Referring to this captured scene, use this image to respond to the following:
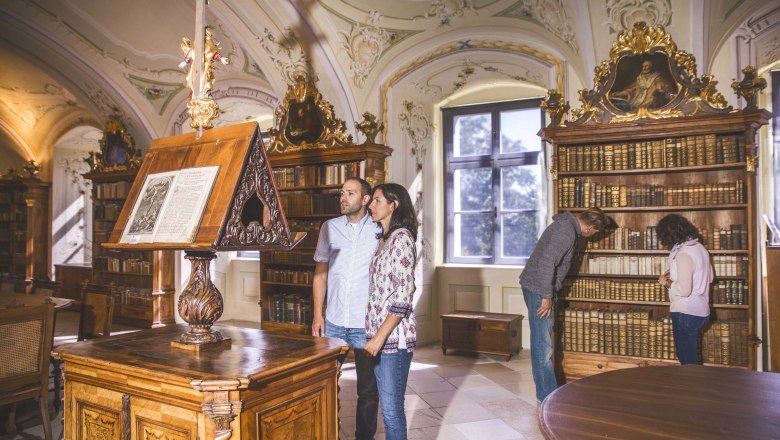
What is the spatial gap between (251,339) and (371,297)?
0.63 meters

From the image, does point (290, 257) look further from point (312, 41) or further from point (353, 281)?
point (353, 281)

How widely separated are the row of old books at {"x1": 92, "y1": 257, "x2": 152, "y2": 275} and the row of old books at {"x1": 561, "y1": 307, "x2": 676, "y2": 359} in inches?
247

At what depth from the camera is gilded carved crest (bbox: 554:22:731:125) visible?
183 inches

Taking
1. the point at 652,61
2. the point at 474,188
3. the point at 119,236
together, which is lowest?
the point at 119,236

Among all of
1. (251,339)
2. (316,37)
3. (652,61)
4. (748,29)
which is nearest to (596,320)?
(652,61)

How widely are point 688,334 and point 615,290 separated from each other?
92 centimetres

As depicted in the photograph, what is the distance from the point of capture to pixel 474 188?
7.31 metres

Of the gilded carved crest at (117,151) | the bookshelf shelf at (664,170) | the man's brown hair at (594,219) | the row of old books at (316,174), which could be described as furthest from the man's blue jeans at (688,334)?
the gilded carved crest at (117,151)

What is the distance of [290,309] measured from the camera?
6398 millimetres

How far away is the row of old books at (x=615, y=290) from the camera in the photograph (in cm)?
485

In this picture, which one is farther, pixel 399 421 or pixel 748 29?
pixel 748 29

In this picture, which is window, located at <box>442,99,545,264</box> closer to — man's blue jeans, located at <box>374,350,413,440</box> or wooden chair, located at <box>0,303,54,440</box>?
man's blue jeans, located at <box>374,350,413,440</box>

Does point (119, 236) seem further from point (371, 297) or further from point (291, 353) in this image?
point (371, 297)

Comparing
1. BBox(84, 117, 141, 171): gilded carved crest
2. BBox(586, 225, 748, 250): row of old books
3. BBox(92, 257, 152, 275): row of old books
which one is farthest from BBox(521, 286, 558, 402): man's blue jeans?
BBox(84, 117, 141, 171): gilded carved crest
